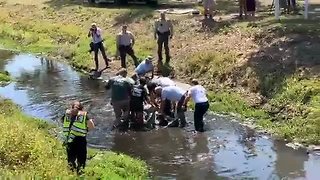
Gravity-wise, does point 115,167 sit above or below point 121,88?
below

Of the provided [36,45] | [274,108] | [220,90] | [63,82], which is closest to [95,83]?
[63,82]

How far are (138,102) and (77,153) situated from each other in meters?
4.97

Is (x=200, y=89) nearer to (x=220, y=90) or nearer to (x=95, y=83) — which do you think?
(x=220, y=90)

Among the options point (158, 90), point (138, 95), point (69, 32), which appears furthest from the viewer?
point (69, 32)

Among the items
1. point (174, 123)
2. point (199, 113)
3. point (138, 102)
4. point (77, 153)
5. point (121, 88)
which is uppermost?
point (121, 88)

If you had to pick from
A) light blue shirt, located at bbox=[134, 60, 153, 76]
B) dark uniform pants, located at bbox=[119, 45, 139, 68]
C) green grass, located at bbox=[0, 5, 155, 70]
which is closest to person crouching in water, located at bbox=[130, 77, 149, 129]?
light blue shirt, located at bbox=[134, 60, 153, 76]

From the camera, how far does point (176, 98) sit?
752 inches

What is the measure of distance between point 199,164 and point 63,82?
1195 centimetres

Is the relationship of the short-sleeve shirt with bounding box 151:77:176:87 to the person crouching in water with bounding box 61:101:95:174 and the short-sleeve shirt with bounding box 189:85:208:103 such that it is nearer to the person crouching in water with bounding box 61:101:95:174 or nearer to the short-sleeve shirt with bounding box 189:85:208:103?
the short-sleeve shirt with bounding box 189:85:208:103

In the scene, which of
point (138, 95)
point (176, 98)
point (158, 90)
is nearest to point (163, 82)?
point (158, 90)

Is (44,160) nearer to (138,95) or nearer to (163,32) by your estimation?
(138,95)

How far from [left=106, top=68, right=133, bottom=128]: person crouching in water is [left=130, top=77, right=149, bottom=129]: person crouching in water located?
0.14 m

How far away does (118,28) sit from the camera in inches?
1371

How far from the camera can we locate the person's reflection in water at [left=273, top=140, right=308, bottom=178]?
1552cm
